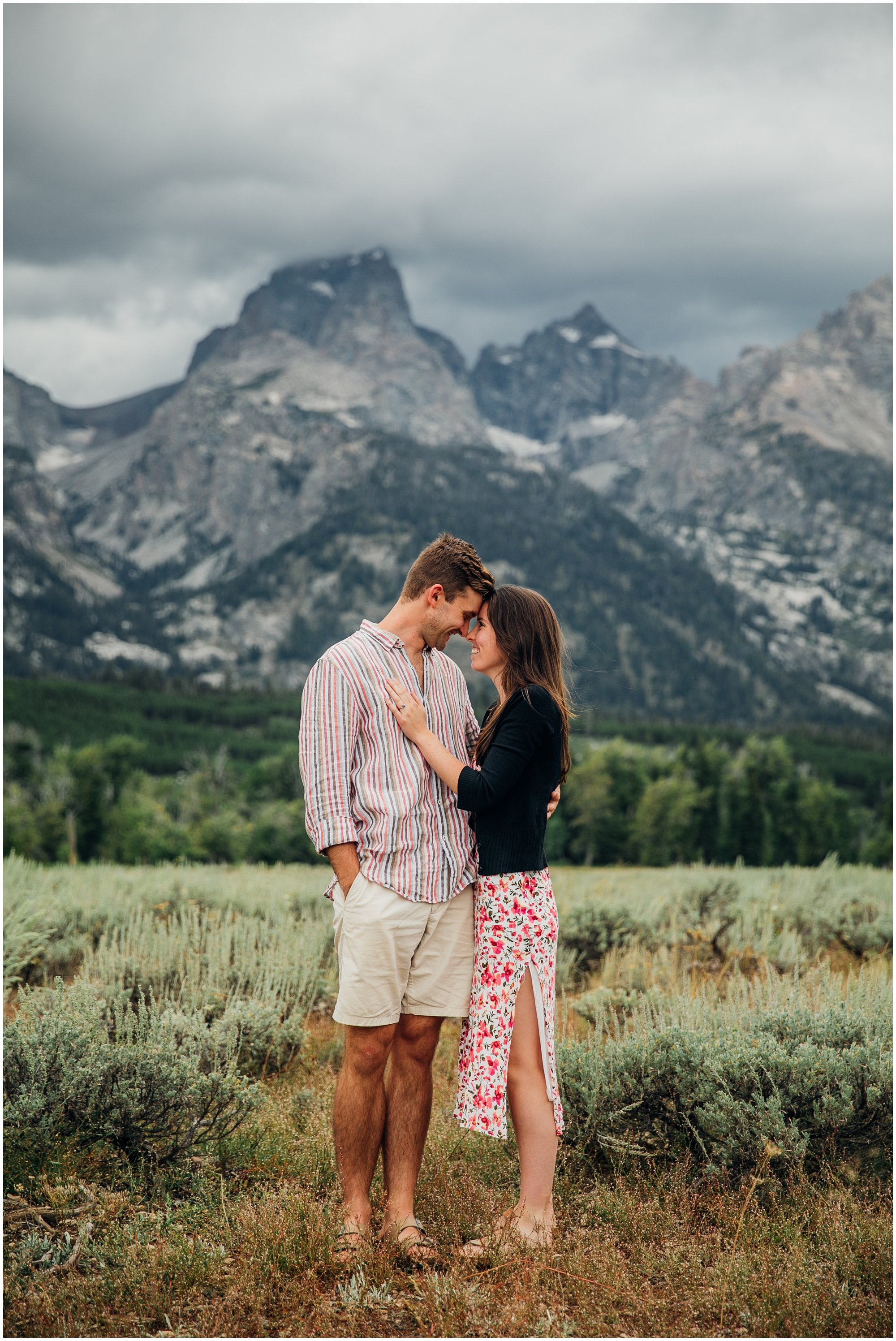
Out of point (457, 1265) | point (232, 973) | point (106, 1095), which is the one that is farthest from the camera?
point (232, 973)

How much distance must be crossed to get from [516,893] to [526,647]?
3.54 feet

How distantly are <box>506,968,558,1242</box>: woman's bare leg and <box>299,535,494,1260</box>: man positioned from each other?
0.29 meters

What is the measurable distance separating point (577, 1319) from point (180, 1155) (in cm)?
204

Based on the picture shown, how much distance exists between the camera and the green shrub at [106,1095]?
4.36 meters

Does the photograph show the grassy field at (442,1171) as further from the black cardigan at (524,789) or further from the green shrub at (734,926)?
the black cardigan at (524,789)

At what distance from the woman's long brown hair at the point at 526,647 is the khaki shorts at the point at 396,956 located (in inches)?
30.2

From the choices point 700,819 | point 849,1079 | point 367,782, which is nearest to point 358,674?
point 367,782

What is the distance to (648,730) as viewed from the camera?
467 ft

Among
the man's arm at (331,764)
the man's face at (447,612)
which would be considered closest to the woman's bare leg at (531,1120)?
the man's arm at (331,764)

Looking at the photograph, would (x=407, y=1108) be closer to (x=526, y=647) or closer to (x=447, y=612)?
(x=526, y=647)

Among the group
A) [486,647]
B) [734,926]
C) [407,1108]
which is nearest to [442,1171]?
[407,1108]

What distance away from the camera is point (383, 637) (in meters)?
4.31

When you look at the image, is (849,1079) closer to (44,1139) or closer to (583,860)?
(44,1139)

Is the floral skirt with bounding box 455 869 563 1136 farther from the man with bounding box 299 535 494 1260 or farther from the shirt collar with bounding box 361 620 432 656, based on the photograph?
the shirt collar with bounding box 361 620 432 656
